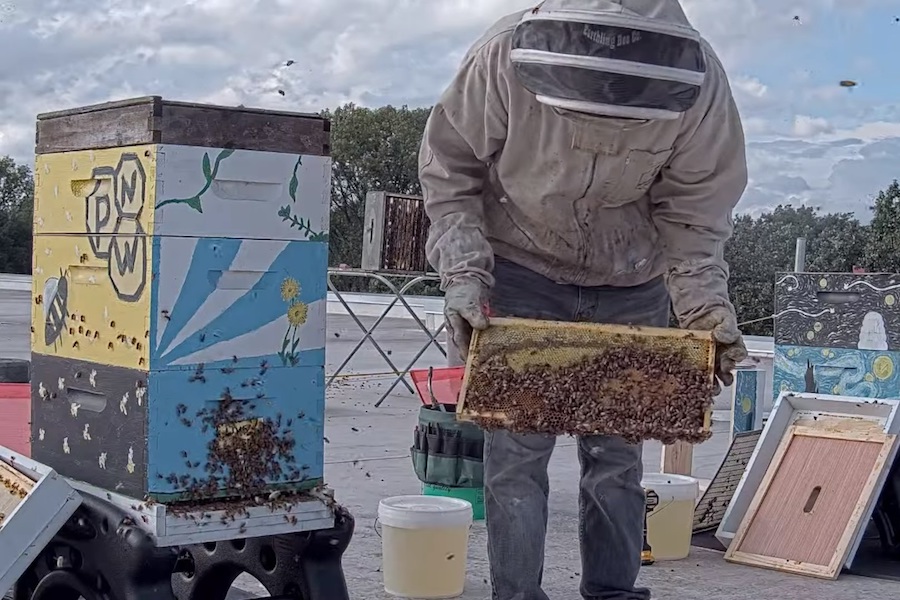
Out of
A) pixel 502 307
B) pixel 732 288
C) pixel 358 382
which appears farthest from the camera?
pixel 732 288

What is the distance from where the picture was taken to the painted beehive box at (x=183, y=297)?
2.23 meters

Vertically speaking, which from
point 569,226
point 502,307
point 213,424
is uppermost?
point 569,226

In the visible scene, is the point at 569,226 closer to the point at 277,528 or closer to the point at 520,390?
the point at 520,390

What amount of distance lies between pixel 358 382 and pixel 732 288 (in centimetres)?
864

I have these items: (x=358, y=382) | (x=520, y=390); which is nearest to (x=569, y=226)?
(x=520, y=390)

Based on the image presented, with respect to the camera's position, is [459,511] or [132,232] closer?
[132,232]

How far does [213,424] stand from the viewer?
2.30m

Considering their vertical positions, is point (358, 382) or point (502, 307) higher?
point (502, 307)

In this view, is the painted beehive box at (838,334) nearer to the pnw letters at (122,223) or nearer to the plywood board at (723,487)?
the plywood board at (723,487)

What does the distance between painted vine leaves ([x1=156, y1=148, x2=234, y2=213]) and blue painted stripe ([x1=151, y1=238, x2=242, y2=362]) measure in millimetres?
73

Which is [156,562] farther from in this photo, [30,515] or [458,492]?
[458,492]

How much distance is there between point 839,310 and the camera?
4.23 metres

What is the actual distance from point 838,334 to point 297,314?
253cm

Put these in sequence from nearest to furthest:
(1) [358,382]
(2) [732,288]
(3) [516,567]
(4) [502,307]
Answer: (3) [516,567] → (4) [502,307] → (1) [358,382] → (2) [732,288]
